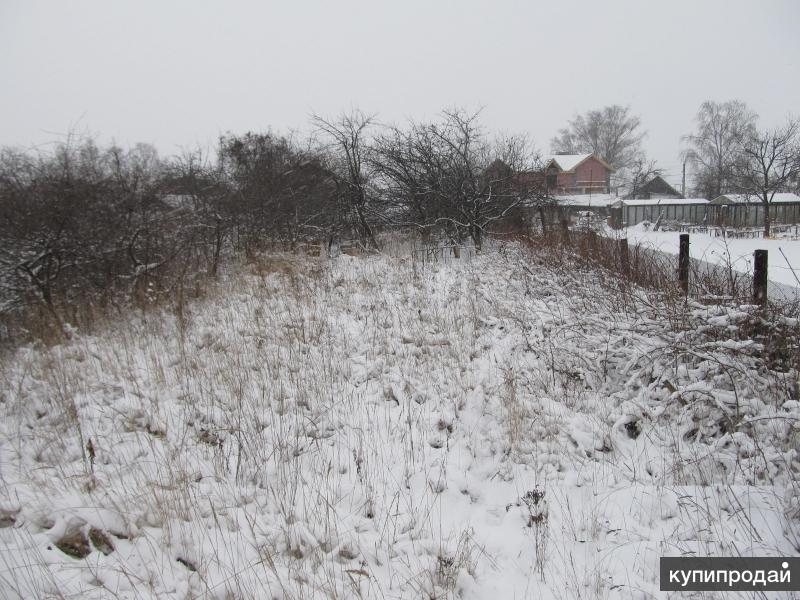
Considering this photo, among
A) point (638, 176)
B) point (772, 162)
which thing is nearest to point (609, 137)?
point (638, 176)

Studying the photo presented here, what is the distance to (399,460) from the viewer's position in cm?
286

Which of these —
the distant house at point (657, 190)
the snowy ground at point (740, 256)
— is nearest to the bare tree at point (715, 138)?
the distant house at point (657, 190)

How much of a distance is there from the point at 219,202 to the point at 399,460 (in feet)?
26.3

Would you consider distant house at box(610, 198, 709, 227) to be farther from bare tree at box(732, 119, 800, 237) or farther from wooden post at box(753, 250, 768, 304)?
wooden post at box(753, 250, 768, 304)

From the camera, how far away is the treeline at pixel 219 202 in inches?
242

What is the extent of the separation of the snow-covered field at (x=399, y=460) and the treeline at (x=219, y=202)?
206cm

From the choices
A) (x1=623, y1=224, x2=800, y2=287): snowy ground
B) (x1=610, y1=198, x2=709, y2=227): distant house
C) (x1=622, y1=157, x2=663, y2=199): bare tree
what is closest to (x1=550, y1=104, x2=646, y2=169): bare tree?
(x1=622, y1=157, x2=663, y2=199): bare tree

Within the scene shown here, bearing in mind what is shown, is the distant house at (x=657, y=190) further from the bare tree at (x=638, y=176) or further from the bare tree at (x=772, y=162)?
the bare tree at (x=772, y=162)

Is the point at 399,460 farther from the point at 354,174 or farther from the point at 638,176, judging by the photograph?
the point at 638,176

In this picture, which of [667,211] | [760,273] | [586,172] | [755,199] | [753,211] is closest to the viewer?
[760,273]

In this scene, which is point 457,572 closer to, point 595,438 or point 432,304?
point 595,438

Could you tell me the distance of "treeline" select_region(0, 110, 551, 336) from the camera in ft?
20.1

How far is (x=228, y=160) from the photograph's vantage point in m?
12.2

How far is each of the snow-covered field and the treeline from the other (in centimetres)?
206
